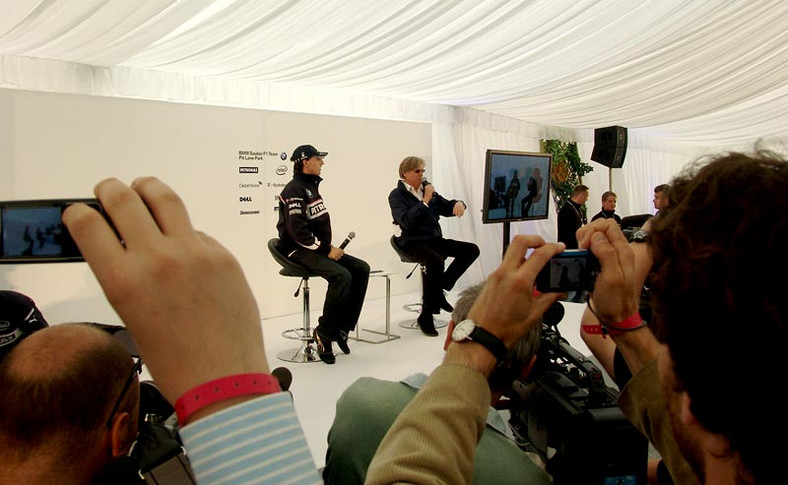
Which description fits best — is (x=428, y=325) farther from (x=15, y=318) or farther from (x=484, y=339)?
(x=484, y=339)

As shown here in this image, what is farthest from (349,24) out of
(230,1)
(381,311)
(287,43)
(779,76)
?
(779,76)

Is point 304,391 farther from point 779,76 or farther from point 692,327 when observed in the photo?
point 779,76

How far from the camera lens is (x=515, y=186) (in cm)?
504

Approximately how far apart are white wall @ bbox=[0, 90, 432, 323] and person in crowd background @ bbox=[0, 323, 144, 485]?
3647 millimetres

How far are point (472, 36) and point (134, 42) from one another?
2.47 meters

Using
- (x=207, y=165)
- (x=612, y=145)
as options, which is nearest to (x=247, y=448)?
(x=207, y=165)

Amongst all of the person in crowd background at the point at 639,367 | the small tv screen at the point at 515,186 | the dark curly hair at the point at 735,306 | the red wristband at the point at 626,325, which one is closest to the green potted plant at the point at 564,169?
the small tv screen at the point at 515,186

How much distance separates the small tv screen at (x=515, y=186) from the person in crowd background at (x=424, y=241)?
0.62 metres

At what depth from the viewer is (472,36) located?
4.68 meters

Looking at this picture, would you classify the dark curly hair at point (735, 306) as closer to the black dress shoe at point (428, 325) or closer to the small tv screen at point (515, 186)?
the small tv screen at point (515, 186)

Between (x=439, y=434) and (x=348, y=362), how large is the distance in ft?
12.4

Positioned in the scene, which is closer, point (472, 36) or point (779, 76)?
point (472, 36)

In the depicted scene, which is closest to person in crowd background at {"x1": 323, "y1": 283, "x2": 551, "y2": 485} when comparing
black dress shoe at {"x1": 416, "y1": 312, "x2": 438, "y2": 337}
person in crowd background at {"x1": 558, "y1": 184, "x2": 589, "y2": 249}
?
black dress shoe at {"x1": 416, "y1": 312, "x2": 438, "y2": 337}

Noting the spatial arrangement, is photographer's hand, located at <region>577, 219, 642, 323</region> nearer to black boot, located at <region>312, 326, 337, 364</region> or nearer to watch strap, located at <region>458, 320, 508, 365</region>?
watch strap, located at <region>458, 320, 508, 365</region>
